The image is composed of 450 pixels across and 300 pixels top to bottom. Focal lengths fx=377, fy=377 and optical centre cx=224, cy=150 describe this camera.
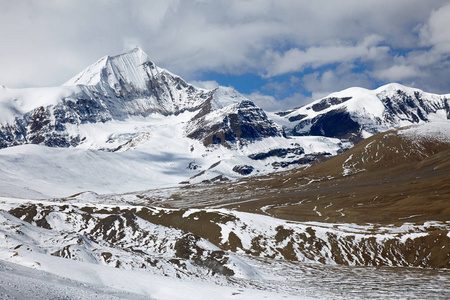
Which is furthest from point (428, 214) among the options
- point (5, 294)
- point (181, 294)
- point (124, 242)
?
point (5, 294)

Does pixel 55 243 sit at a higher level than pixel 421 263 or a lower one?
higher

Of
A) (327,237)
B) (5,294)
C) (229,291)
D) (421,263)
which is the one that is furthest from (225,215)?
(5,294)

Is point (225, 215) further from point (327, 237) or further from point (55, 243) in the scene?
point (55, 243)

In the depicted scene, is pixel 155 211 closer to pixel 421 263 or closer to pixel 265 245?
pixel 265 245

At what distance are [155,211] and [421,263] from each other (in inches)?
3885

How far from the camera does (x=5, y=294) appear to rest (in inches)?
1049

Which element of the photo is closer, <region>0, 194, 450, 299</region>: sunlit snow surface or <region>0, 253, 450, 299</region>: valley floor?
<region>0, 253, 450, 299</region>: valley floor

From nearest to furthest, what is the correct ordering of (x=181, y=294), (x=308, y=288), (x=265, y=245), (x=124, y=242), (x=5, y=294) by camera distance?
(x=5, y=294) < (x=181, y=294) < (x=308, y=288) < (x=124, y=242) < (x=265, y=245)

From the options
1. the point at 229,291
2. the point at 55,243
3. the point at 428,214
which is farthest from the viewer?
the point at 428,214

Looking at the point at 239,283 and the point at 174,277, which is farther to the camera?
the point at 239,283

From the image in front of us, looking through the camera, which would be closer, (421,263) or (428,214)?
(421,263)

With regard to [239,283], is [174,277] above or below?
above

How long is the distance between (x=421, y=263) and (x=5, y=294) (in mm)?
112015

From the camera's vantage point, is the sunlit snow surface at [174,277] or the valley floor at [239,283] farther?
the sunlit snow surface at [174,277]
